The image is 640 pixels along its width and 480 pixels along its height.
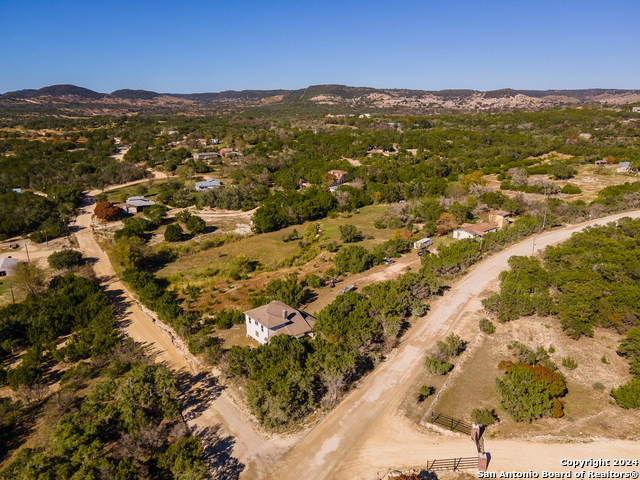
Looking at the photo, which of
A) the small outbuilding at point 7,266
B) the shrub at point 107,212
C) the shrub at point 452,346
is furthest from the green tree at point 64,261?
the shrub at point 452,346

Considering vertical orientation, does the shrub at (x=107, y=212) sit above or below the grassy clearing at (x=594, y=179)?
below

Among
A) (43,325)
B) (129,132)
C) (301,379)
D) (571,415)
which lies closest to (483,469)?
(571,415)

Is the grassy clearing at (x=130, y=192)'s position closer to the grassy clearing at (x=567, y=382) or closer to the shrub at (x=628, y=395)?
the grassy clearing at (x=567, y=382)

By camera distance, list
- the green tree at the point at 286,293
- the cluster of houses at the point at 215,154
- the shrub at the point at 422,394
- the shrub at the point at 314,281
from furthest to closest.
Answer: the cluster of houses at the point at 215,154 → the shrub at the point at 314,281 → the green tree at the point at 286,293 → the shrub at the point at 422,394

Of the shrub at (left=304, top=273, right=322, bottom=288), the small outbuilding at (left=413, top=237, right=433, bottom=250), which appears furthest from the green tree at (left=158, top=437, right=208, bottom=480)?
the small outbuilding at (left=413, top=237, right=433, bottom=250)

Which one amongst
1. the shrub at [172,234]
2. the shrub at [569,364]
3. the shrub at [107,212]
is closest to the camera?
the shrub at [569,364]

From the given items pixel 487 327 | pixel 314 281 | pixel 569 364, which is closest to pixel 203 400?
pixel 314 281

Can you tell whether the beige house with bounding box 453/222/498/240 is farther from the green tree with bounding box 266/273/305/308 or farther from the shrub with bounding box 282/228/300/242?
the green tree with bounding box 266/273/305/308
